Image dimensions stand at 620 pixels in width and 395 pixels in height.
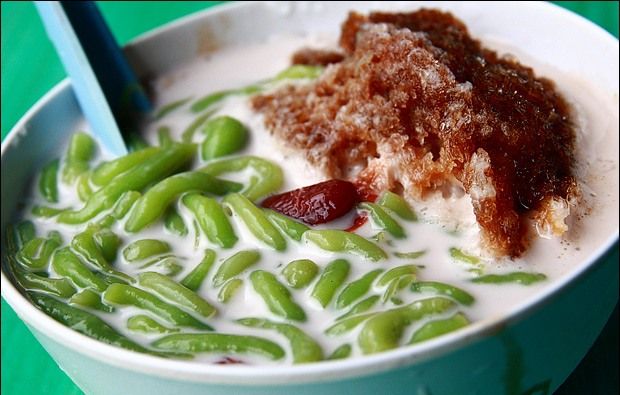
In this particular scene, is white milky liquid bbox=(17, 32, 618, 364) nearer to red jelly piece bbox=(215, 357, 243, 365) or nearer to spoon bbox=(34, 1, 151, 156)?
red jelly piece bbox=(215, 357, 243, 365)

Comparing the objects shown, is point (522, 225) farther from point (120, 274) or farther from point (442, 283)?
point (120, 274)

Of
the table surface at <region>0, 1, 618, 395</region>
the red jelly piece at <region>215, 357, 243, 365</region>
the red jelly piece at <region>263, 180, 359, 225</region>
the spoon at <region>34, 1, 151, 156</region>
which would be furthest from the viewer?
the spoon at <region>34, 1, 151, 156</region>

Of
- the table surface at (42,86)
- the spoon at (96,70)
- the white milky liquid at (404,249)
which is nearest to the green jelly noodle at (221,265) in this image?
the white milky liquid at (404,249)

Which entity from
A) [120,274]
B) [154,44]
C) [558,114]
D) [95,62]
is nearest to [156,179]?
[120,274]

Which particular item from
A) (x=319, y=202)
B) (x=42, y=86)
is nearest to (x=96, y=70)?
(x=42, y=86)

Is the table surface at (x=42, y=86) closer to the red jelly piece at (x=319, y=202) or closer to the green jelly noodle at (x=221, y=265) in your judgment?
the green jelly noodle at (x=221, y=265)

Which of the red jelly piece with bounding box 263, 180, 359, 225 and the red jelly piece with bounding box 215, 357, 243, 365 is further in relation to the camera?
the red jelly piece with bounding box 263, 180, 359, 225

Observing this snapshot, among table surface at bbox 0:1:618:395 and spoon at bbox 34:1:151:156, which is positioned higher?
spoon at bbox 34:1:151:156

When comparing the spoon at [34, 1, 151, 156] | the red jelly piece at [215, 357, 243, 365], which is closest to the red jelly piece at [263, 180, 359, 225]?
the red jelly piece at [215, 357, 243, 365]
